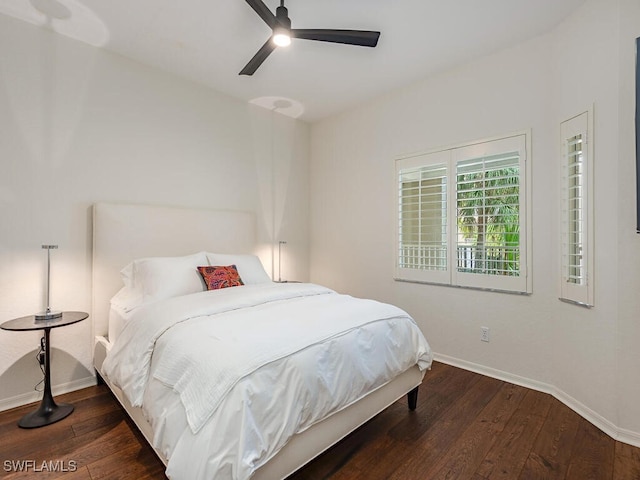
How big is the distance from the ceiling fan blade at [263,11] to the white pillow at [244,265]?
6.40 ft

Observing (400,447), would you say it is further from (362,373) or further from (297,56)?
(297,56)

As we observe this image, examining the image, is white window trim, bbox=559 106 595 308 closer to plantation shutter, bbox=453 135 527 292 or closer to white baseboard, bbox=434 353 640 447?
plantation shutter, bbox=453 135 527 292

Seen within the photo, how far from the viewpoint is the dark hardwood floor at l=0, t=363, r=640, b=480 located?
1.69 metres

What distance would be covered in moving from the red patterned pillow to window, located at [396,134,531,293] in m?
1.75

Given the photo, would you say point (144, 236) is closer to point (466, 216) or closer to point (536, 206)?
point (466, 216)

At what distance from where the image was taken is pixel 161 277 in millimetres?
2537

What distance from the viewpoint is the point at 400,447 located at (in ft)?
6.20

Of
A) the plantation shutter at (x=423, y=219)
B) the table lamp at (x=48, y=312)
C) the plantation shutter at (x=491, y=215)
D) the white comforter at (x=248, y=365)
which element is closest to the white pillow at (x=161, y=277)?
the white comforter at (x=248, y=365)

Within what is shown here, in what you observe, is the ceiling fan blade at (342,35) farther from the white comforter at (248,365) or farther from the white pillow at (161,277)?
the white pillow at (161,277)

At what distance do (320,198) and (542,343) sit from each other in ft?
9.50

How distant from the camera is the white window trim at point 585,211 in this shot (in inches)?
85.6

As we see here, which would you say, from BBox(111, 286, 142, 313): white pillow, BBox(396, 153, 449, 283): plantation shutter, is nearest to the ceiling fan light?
BBox(396, 153, 449, 283): plantation shutter

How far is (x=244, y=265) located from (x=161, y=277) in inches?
30.9

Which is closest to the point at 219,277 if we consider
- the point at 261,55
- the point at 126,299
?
the point at 126,299
